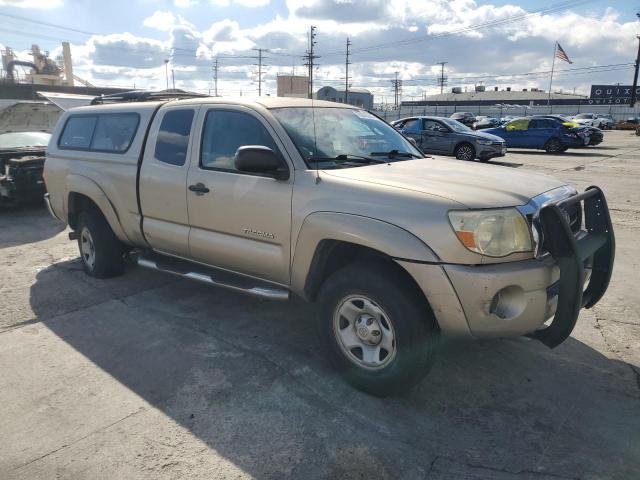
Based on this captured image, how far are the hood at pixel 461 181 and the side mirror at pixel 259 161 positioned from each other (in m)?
0.34

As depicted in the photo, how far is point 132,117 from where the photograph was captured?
16.4 ft

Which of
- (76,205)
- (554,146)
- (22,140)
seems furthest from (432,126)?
(76,205)

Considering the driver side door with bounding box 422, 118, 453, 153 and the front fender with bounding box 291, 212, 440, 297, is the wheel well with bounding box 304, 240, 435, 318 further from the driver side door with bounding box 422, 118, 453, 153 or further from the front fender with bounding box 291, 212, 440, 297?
the driver side door with bounding box 422, 118, 453, 153

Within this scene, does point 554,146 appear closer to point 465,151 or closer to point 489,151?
point 489,151

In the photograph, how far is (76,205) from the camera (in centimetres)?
570

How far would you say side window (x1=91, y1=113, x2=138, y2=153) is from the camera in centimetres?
495

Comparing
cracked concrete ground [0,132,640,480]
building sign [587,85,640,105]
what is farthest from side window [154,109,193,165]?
building sign [587,85,640,105]

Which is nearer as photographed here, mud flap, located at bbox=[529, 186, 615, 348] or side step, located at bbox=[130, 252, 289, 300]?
mud flap, located at bbox=[529, 186, 615, 348]

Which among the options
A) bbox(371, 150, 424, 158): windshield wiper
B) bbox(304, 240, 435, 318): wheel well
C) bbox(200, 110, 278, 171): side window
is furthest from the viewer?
bbox(371, 150, 424, 158): windshield wiper

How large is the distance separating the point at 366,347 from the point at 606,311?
2.77 metres

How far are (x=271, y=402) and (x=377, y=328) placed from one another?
825 millimetres

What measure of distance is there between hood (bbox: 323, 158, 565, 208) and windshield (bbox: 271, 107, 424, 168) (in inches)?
8.0

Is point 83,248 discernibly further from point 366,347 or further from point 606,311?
point 606,311

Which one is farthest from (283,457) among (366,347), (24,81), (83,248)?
(24,81)
